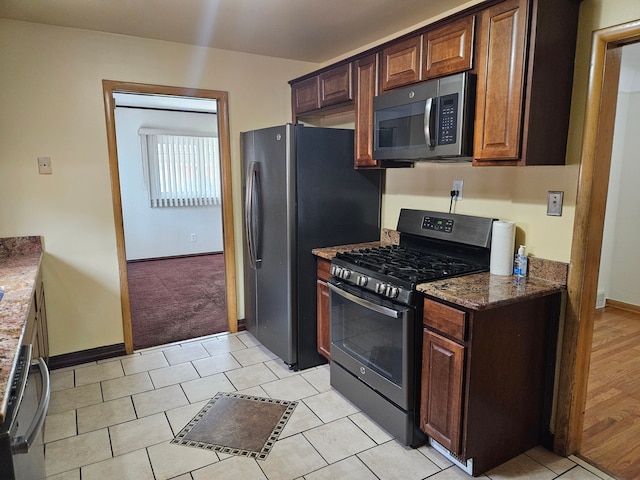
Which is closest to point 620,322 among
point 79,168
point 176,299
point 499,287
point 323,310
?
point 499,287

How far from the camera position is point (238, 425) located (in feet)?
7.72

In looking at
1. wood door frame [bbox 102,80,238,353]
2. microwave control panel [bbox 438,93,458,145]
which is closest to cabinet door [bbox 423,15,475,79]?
microwave control panel [bbox 438,93,458,145]

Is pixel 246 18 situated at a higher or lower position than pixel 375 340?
higher

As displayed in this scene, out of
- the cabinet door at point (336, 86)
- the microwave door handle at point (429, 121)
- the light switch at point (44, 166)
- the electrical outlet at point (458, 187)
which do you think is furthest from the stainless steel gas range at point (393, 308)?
the light switch at point (44, 166)

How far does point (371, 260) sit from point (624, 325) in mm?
2835

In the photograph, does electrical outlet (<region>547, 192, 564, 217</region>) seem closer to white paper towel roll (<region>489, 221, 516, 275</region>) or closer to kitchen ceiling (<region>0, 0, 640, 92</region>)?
white paper towel roll (<region>489, 221, 516, 275</region>)

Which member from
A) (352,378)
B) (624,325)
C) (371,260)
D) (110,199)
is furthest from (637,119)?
(110,199)

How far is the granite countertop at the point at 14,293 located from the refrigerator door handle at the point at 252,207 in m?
1.35

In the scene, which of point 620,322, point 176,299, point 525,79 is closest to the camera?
point 525,79

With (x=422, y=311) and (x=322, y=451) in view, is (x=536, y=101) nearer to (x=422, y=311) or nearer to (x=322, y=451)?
(x=422, y=311)

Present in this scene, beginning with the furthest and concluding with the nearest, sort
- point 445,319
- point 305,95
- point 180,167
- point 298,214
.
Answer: point 180,167, point 305,95, point 298,214, point 445,319

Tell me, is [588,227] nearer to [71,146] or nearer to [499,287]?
[499,287]

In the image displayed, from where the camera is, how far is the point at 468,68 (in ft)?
6.60

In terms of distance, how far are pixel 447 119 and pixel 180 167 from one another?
5.39 m
